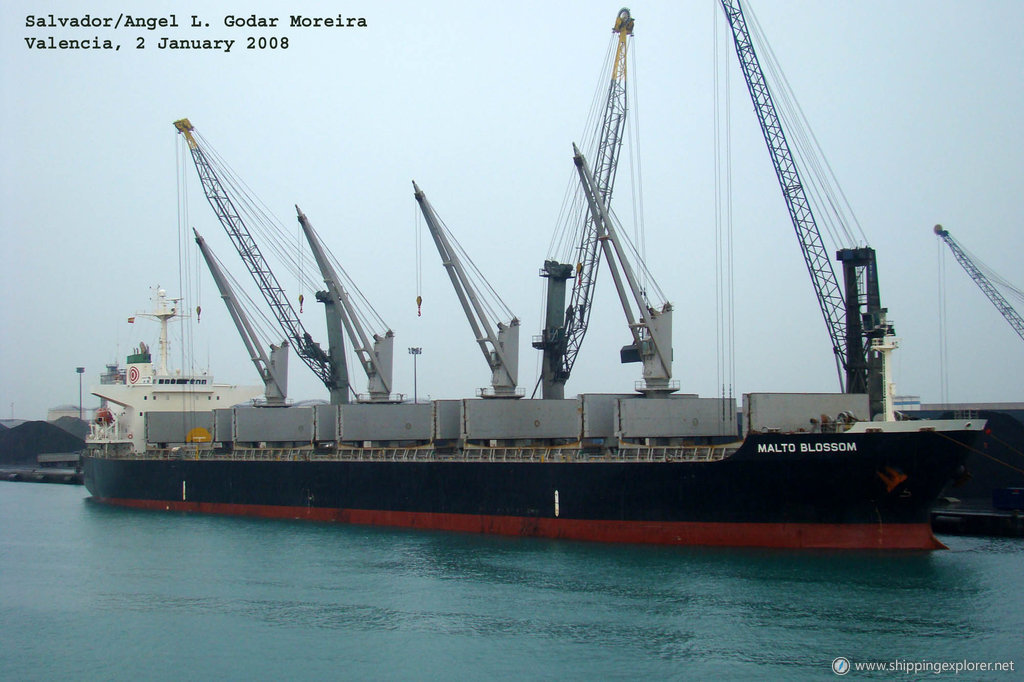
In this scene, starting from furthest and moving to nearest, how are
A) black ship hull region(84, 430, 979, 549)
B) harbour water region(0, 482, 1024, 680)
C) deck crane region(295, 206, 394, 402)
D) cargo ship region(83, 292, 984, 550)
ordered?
deck crane region(295, 206, 394, 402), cargo ship region(83, 292, 984, 550), black ship hull region(84, 430, 979, 549), harbour water region(0, 482, 1024, 680)

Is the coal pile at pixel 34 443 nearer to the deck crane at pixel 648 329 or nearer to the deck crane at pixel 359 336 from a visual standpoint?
the deck crane at pixel 359 336

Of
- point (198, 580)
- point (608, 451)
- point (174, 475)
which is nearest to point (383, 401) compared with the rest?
point (174, 475)

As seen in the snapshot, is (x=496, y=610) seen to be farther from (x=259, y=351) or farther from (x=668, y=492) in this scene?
(x=259, y=351)

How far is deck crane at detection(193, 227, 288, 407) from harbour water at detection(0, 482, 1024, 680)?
1425cm

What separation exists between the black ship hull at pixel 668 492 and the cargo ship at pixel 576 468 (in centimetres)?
4

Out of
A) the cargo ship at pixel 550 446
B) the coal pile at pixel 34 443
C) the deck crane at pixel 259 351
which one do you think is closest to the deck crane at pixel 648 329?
the cargo ship at pixel 550 446

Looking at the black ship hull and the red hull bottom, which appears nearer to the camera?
the black ship hull

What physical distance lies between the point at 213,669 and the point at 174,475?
89.1 ft

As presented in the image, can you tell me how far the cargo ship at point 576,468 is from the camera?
2750 cm

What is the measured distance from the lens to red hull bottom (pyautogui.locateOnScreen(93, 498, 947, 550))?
2755 cm

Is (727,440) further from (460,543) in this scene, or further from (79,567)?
(79,567)

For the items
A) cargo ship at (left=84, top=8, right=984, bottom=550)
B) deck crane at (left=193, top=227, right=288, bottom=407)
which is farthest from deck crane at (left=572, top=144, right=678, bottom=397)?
deck crane at (left=193, top=227, right=288, bottom=407)

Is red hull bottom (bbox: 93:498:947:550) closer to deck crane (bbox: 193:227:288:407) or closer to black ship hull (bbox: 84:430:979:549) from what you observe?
black ship hull (bbox: 84:430:979:549)

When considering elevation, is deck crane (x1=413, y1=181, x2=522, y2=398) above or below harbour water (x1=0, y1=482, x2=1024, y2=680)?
above
